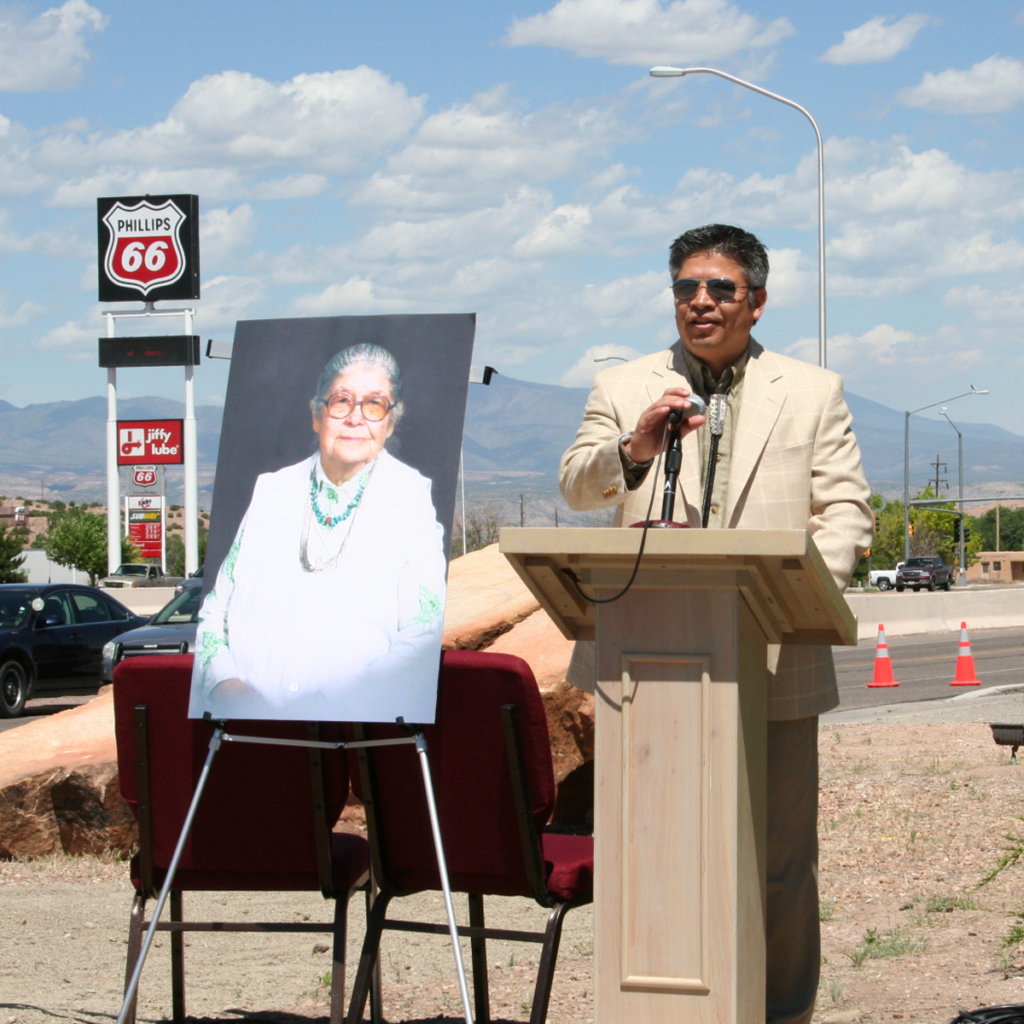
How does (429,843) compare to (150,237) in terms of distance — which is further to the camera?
(150,237)

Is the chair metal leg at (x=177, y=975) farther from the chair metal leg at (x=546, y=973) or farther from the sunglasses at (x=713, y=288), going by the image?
the sunglasses at (x=713, y=288)

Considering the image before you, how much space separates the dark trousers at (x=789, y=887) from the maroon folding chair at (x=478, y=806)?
20.8 inches

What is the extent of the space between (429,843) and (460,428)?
1191 mm

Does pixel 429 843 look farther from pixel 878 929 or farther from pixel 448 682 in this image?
pixel 878 929

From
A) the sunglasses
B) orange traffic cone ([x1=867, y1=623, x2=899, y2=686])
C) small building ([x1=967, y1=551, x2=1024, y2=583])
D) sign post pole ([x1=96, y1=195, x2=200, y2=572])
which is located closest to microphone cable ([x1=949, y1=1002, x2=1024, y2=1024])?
the sunglasses

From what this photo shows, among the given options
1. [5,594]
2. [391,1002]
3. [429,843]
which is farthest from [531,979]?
[5,594]

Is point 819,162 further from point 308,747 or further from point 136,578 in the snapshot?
point 136,578

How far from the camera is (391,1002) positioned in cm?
477

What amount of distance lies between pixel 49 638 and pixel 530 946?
12415 mm

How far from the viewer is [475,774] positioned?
370 cm

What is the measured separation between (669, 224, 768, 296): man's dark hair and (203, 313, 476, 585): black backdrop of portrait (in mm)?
705

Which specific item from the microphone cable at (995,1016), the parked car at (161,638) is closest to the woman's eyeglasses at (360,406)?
the microphone cable at (995,1016)

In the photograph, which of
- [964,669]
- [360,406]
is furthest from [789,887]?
[964,669]

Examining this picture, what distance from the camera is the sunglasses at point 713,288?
3.46m
